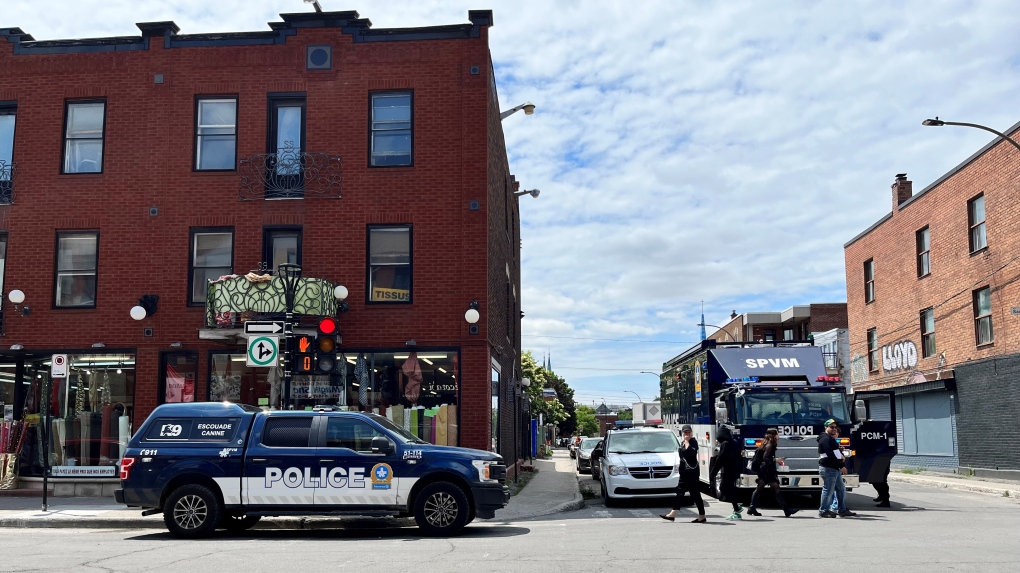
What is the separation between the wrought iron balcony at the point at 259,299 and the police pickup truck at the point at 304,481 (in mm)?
5116

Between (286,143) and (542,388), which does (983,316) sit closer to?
(286,143)

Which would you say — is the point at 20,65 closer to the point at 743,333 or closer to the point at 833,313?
the point at 833,313

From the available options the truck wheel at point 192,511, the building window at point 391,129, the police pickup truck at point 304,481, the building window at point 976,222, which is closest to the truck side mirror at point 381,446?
the police pickup truck at point 304,481

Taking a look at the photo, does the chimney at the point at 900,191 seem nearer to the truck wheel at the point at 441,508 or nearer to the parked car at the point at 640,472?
the parked car at the point at 640,472

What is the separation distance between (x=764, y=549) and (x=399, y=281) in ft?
35.2

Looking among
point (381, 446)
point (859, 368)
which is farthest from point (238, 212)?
point (859, 368)

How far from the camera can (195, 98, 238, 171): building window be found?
2041 cm

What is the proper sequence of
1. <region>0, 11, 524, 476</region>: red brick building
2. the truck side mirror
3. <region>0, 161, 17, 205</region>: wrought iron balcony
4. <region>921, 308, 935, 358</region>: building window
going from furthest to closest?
<region>921, 308, 935, 358</region>: building window
<region>0, 161, 17, 205</region>: wrought iron balcony
<region>0, 11, 524, 476</region>: red brick building
the truck side mirror

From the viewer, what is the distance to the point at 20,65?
20891 millimetres

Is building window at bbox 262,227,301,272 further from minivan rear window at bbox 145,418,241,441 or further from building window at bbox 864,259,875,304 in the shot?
building window at bbox 864,259,875,304

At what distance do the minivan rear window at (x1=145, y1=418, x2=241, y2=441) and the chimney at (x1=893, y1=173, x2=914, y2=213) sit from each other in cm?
2860

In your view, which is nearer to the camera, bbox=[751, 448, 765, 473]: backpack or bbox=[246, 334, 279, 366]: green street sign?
bbox=[246, 334, 279, 366]: green street sign

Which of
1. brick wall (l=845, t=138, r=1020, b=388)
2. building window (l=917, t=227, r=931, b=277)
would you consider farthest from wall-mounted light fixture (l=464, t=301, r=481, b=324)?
building window (l=917, t=227, r=931, b=277)

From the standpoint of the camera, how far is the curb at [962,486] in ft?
72.2
